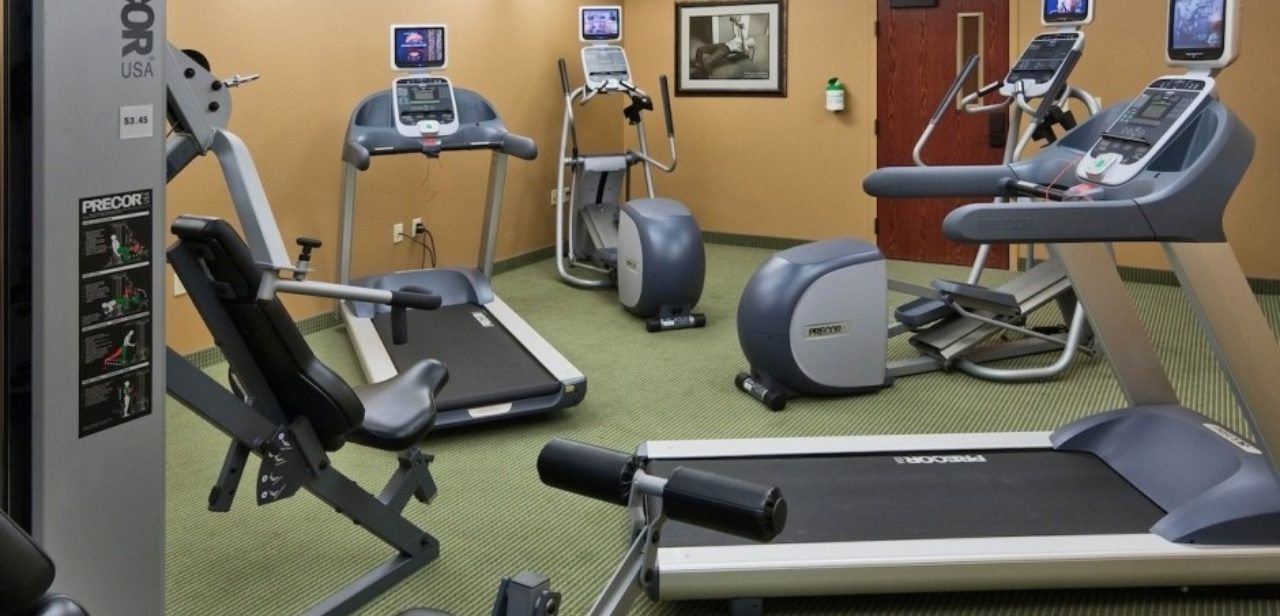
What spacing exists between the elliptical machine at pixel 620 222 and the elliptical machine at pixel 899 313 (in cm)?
104

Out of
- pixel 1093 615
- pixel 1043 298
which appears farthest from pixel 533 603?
pixel 1043 298

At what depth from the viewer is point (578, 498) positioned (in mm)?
3885

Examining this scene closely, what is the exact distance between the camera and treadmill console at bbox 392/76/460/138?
578cm

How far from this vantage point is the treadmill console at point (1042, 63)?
513 centimetres

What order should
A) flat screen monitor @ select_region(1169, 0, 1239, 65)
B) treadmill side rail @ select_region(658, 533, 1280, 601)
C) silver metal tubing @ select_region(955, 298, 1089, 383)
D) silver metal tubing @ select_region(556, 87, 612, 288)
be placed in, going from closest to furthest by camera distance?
treadmill side rail @ select_region(658, 533, 1280, 601)
flat screen monitor @ select_region(1169, 0, 1239, 65)
silver metal tubing @ select_region(955, 298, 1089, 383)
silver metal tubing @ select_region(556, 87, 612, 288)

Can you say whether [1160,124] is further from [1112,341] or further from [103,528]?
[103,528]

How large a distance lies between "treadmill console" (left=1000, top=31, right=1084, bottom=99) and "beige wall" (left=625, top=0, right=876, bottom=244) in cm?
229

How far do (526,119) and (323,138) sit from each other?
5.89 ft

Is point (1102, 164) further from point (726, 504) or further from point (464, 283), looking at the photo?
point (464, 283)

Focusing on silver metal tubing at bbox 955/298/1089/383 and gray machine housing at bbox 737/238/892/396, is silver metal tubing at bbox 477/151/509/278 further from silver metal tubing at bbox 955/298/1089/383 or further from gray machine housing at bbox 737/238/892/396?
silver metal tubing at bbox 955/298/1089/383

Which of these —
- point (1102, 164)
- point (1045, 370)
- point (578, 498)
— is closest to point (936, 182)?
point (1102, 164)

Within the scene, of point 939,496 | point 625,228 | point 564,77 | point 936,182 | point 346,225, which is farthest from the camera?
point 564,77

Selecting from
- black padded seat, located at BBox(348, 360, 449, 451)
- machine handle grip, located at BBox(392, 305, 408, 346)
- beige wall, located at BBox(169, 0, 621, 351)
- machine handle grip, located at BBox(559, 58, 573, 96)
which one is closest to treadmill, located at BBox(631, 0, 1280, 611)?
black padded seat, located at BBox(348, 360, 449, 451)

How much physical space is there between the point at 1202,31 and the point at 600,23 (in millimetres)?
4156
